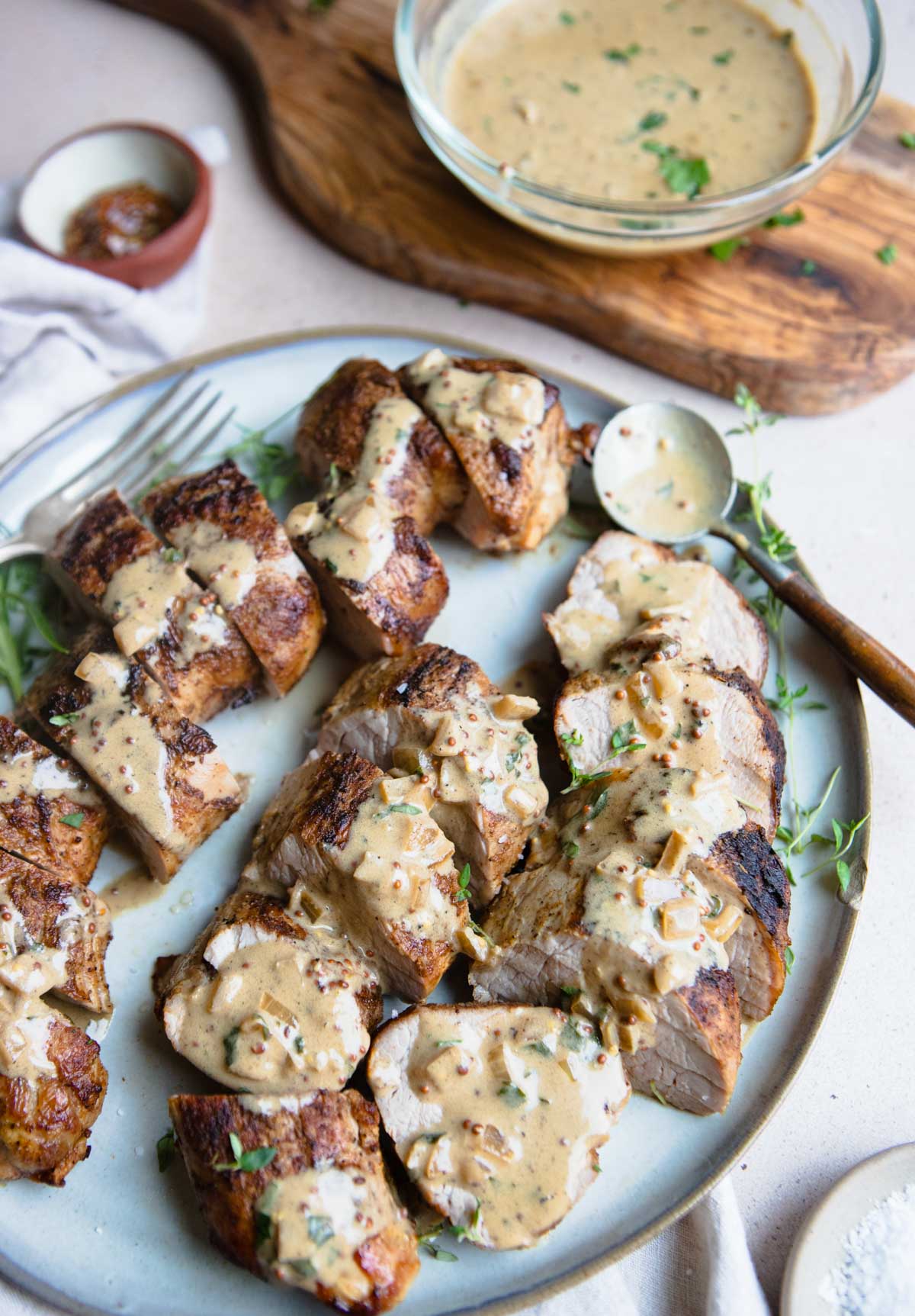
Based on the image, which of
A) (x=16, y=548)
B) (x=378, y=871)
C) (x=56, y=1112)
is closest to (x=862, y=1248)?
(x=378, y=871)

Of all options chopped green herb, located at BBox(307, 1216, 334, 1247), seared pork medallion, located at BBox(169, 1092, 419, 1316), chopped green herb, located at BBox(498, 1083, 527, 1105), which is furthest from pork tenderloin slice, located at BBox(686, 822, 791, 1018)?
chopped green herb, located at BBox(307, 1216, 334, 1247)

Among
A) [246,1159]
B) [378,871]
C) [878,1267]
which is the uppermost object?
[378,871]

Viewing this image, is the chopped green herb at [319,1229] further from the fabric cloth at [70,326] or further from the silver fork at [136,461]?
the fabric cloth at [70,326]

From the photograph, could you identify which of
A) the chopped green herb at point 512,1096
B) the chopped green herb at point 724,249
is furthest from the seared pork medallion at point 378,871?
the chopped green herb at point 724,249

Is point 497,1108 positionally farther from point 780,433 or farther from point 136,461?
point 780,433

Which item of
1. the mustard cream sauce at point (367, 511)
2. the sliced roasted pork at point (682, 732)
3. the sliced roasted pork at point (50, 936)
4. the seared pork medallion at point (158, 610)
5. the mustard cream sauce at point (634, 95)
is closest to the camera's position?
the sliced roasted pork at point (50, 936)

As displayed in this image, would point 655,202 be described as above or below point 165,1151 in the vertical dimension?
above

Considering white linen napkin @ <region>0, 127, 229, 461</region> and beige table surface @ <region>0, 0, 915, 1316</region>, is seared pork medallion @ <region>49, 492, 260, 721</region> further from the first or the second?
beige table surface @ <region>0, 0, 915, 1316</region>
